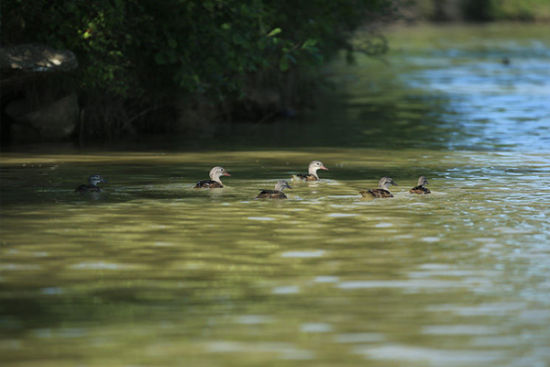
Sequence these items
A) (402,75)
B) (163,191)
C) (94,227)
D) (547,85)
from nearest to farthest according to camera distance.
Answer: (94,227), (163,191), (547,85), (402,75)

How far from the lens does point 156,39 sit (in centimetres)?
2512

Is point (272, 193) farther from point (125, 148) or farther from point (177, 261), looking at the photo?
point (125, 148)

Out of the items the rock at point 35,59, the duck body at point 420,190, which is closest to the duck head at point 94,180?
the duck body at point 420,190

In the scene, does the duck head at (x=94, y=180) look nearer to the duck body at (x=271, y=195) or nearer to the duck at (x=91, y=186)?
the duck at (x=91, y=186)

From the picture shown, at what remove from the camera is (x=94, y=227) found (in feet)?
44.6

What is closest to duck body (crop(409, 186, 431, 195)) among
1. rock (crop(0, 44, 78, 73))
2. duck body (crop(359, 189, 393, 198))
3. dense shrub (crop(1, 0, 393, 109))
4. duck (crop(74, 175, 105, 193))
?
duck body (crop(359, 189, 393, 198))

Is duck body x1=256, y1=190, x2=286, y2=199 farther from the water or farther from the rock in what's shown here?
the rock

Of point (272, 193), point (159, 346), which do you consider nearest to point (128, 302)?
point (159, 346)

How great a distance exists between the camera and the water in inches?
333

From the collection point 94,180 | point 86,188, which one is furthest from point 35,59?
point 86,188

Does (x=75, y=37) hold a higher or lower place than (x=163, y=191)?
higher

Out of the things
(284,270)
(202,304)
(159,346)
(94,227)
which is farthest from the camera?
(94,227)

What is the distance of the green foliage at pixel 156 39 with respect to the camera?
23469 millimetres

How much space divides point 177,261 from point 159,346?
3103 millimetres
